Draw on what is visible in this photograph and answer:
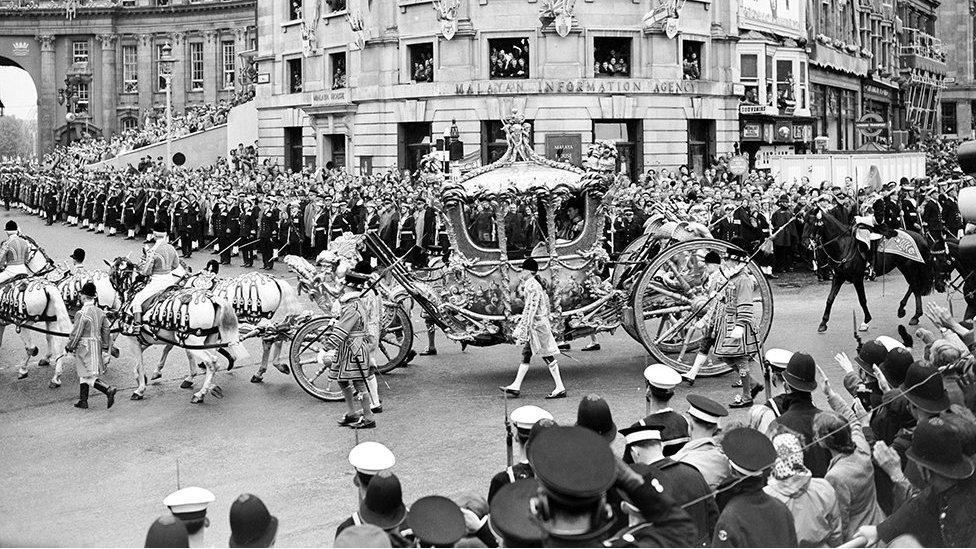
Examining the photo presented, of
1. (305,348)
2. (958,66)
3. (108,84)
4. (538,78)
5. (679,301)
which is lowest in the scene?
(305,348)

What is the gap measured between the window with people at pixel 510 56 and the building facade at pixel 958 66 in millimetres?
56482

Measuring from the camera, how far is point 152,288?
15.8 metres

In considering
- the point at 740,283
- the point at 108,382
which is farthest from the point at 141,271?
the point at 740,283

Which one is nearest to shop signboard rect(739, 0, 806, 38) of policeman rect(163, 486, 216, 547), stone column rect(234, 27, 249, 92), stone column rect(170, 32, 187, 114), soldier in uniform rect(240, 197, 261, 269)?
soldier in uniform rect(240, 197, 261, 269)

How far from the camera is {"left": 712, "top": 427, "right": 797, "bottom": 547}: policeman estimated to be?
5961mm

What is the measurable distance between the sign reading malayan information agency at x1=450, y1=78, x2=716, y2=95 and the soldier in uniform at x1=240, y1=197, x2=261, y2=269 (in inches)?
396

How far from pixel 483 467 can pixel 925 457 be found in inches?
227

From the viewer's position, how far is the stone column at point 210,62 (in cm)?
7300

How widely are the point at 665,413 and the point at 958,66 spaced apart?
89375mm

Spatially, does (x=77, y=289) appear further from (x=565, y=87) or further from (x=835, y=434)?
(x=565, y=87)

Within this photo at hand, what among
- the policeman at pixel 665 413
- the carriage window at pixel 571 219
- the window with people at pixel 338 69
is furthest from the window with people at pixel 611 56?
the policeman at pixel 665 413

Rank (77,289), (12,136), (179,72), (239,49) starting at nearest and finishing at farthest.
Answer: (77,289) < (239,49) < (179,72) < (12,136)

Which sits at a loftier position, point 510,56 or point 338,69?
point 338,69

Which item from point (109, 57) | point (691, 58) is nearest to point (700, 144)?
point (691, 58)
